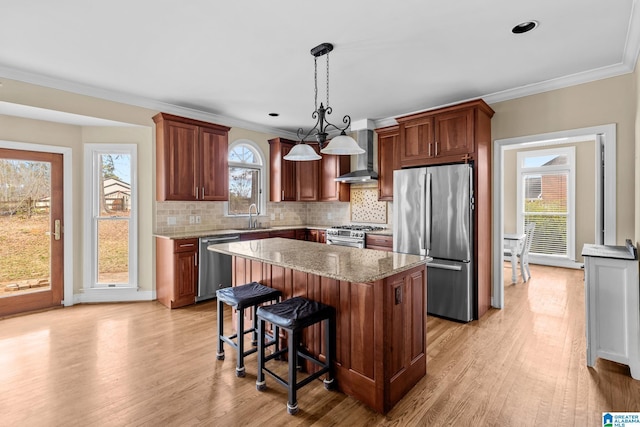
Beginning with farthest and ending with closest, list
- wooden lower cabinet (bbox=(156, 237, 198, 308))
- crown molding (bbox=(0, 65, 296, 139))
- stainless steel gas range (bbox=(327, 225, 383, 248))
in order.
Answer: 1. stainless steel gas range (bbox=(327, 225, 383, 248))
2. wooden lower cabinet (bbox=(156, 237, 198, 308))
3. crown molding (bbox=(0, 65, 296, 139))

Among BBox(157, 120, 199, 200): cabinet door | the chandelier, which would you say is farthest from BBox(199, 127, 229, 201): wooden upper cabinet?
the chandelier

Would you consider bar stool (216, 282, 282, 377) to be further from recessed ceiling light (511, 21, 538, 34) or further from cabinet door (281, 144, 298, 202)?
cabinet door (281, 144, 298, 202)

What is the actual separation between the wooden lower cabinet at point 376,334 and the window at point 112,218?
3084 millimetres

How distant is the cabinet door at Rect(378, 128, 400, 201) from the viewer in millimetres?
4961

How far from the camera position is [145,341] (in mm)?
3090

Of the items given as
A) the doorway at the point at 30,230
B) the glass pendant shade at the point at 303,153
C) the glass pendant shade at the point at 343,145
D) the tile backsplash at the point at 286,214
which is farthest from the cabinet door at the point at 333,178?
the doorway at the point at 30,230

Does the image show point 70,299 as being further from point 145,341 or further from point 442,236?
point 442,236

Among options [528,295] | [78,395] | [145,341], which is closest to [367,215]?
[528,295]

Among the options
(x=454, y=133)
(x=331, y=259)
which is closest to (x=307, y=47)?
(x=331, y=259)

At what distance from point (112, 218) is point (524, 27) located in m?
5.05

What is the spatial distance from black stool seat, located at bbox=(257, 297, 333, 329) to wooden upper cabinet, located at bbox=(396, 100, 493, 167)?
2499 mm

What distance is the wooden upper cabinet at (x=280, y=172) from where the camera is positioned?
5738 mm

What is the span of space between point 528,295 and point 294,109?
431cm

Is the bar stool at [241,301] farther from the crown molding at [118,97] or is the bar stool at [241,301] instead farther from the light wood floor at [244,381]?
the crown molding at [118,97]
